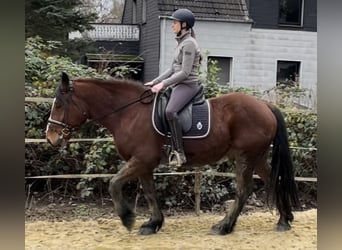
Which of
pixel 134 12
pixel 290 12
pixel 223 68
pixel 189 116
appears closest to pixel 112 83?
pixel 189 116

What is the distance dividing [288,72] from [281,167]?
2009mm

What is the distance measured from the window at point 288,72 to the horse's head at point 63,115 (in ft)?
9.66

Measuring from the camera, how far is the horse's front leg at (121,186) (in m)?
4.45

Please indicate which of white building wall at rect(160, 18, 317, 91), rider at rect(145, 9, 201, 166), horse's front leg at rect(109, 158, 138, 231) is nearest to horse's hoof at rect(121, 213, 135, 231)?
horse's front leg at rect(109, 158, 138, 231)

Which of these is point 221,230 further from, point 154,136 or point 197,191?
point 154,136

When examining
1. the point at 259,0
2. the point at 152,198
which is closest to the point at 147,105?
the point at 152,198

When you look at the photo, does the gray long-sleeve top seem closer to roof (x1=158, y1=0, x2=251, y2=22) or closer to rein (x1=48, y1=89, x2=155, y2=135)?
rein (x1=48, y1=89, x2=155, y2=135)

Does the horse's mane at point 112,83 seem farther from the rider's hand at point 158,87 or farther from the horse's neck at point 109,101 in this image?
the rider's hand at point 158,87

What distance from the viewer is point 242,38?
6.36m

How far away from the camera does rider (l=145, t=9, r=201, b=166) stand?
4.42 m

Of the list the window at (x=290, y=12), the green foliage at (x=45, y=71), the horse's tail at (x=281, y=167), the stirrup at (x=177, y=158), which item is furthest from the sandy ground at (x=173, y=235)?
the window at (x=290, y=12)

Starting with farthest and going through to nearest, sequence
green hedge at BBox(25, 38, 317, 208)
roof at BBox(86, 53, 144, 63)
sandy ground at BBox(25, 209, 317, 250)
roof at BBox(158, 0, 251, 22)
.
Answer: roof at BBox(86, 53, 144, 63) < roof at BBox(158, 0, 251, 22) < green hedge at BBox(25, 38, 317, 208) < sandy ground at BBox(25, 209, 317, 250)

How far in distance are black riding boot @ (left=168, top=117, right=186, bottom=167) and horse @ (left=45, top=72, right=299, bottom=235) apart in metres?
0.11

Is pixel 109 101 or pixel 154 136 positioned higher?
Answer: pixel 109 101
